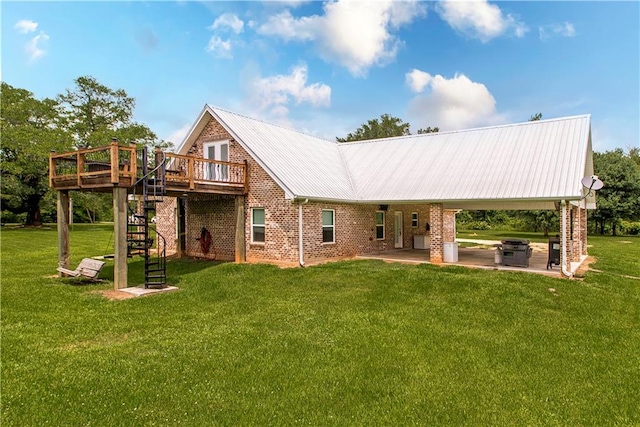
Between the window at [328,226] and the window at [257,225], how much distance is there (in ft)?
7.86

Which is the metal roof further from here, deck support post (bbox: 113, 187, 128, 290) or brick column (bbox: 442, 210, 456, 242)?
deck support post (bbox: 113, 187, 128, 290)

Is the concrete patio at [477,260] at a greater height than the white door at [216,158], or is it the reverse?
the white door at [216,158]

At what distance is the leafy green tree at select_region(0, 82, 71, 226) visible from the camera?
33.0 m

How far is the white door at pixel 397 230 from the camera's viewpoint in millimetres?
21125

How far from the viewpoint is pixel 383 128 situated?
58.1 metres

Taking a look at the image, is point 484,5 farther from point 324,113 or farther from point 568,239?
point 324,113

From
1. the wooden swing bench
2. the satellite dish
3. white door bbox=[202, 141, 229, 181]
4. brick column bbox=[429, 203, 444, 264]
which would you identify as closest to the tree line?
white door bbox=[202, 141, 229, 181]

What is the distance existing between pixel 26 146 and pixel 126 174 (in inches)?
1151

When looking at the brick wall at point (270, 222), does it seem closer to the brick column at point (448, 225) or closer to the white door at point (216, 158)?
the brick column at point (448, 225)

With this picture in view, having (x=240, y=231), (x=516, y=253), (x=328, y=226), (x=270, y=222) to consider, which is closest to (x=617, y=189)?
(x=516, y=253)

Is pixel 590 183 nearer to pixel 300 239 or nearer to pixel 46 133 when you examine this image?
pixel 300 239

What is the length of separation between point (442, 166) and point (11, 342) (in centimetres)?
1541

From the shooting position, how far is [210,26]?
592 inches

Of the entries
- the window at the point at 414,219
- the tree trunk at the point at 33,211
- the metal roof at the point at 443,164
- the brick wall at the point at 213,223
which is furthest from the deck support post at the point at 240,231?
the tree trunk at the point at 33,211
